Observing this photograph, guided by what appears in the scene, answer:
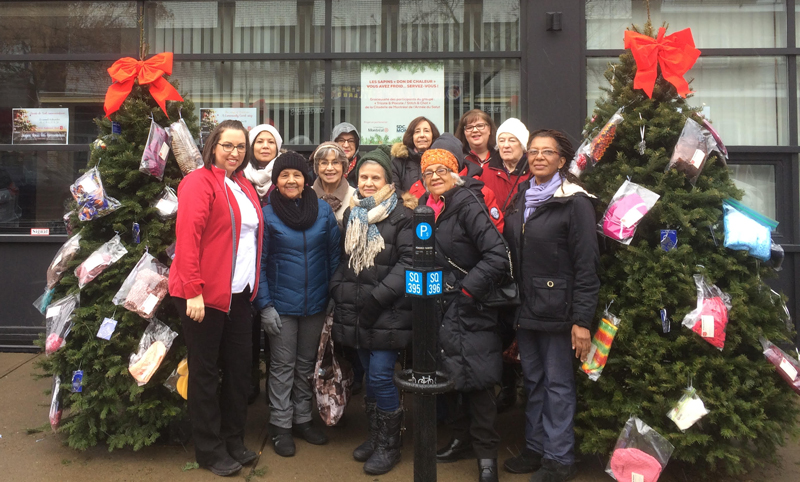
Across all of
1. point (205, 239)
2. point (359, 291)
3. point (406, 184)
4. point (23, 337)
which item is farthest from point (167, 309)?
point (23, 337)

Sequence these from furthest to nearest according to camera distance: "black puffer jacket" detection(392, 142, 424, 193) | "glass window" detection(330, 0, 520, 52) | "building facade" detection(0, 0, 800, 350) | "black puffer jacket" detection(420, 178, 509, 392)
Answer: "glass window" detection(330, 0, 520, 52), "building facade" detection(0, 0, 800, 350), "black puffer jacket" detection(392, 142, 424, 193), "black puffer jacket" detection(420, 178, 509, 392)

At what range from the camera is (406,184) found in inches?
195

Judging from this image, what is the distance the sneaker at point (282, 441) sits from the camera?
13.9 ft

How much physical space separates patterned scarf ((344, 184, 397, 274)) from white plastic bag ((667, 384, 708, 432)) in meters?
1.95

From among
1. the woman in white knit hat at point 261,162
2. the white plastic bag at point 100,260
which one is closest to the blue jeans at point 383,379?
the woman in white knit hat at point 261,162

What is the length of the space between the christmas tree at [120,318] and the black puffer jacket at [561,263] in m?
2.31

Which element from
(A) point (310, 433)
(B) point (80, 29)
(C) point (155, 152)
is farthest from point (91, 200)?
(B) point (80, 29)

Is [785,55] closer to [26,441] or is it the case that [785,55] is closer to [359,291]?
[359,291]

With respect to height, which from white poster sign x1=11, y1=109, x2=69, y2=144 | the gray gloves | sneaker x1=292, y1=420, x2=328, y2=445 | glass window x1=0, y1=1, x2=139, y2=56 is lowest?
sneaker x1=292, y1=420, x2=328, y2=445

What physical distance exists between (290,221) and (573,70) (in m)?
3.56

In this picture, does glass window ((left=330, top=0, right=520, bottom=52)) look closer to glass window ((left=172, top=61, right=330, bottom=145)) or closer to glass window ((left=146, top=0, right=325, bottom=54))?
glass window ((left=146, top=0, right=325, bottom=54))

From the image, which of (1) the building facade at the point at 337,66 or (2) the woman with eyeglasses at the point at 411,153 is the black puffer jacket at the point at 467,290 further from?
(1) the building facade at the point at 337,66

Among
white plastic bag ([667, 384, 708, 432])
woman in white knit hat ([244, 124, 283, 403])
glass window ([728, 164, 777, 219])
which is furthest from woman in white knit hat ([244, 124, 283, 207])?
glass window ([728, 164, 777, 219])

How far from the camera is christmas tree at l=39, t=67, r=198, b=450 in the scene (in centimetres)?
405
